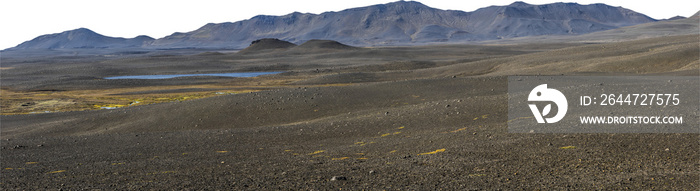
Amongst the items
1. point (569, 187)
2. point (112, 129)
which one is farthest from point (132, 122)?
point (569, 187)

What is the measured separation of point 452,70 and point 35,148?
43209mm

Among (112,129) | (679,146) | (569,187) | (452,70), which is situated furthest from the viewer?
(452,70)

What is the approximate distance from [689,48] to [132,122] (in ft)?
114

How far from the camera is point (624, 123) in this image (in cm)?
1270

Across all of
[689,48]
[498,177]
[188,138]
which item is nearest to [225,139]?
[188,138]

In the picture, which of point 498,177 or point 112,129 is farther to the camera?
point 112,129

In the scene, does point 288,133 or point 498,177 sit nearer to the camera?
point 498,177

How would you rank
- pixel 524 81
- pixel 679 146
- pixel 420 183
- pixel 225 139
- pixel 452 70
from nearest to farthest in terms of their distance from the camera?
1. pixel 420 183
2. pixel 679 146
3. pixel 225 139
4. pixel 524 81
5. pixel 452 70

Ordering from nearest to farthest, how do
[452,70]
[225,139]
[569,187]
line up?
[569,187] → [225,139] → [452,70]

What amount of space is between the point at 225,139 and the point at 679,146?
11.1 metres

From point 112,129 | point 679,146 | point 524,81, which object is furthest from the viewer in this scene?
point 524,81

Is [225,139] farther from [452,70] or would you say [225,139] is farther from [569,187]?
[452,70]

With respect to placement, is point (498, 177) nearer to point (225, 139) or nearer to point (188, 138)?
point (225, 139)

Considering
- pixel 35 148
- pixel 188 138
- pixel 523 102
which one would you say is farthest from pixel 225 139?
pixel 523 102
